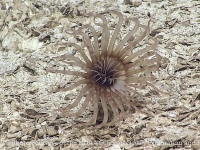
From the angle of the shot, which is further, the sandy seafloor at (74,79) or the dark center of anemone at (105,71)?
the dark center of anemone at (105,71)

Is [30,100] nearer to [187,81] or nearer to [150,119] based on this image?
[150,119]

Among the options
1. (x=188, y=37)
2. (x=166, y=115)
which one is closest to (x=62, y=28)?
(x=188, y=37)

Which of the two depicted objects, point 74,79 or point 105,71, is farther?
point 74,79

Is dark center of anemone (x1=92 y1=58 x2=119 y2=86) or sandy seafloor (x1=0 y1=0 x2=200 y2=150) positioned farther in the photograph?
dark center of anemone (x1=92 y1=58 x2=119 y2=86)
